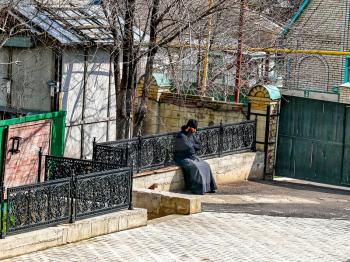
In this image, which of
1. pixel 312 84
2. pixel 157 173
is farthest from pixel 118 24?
pixel 312 84

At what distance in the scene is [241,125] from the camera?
21.0 m

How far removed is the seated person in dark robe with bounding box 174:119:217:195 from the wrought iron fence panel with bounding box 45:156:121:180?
115 inches

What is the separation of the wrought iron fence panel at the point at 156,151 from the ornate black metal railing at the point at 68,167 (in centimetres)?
258

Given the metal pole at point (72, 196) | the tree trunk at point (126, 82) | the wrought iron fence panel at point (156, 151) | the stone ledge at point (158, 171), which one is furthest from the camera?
the tree trunk at point (126, 82)

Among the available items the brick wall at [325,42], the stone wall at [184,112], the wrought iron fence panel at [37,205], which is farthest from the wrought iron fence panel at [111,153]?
the brick wall at [325,42]

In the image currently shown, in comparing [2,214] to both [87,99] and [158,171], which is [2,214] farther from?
[87,99]

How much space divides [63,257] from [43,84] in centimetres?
778

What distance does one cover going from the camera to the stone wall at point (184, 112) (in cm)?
2208


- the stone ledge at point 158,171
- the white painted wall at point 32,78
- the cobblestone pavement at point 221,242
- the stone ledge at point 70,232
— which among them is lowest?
the cobblestone pavement at point 221,242

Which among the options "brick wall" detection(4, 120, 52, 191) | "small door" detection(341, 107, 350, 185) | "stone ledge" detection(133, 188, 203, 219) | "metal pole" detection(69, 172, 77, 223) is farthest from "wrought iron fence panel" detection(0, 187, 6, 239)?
"small door" detection(341, 107, 350, 185)

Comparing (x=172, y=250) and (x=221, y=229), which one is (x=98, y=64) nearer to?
(x=221, y=229)

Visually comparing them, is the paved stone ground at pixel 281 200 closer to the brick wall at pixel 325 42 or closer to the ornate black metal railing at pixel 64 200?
the ornate black metal railing at pixel 64 200

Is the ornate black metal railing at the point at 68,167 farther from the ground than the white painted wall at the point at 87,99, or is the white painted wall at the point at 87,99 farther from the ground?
the white painted wall at the point at 87,99

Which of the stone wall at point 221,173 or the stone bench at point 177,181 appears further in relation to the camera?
the stone wall at point 221,173
